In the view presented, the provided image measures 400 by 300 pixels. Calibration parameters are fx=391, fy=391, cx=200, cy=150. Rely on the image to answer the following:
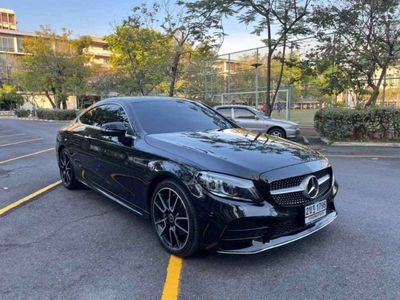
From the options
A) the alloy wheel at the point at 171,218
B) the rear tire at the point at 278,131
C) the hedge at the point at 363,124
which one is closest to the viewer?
the alloy wheel at the point at 171,218

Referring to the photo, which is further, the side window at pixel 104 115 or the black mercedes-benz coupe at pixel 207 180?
the side window at pixel 104 115

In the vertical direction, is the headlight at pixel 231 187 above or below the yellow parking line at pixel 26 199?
above

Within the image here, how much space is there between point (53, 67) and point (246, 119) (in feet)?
101

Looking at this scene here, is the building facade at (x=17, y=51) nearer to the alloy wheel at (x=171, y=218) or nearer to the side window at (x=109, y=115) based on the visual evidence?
the side window at (x=109, y=115)

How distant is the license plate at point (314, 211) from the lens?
141 inches

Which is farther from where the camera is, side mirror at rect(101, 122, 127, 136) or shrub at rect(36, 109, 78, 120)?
shrub at rect(36, 109, 78, 120)

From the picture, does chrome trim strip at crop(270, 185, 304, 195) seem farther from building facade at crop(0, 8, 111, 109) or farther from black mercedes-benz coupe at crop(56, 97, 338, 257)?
building facade at crop(0, 8, 111, 109)

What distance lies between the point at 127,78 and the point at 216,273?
2713 centimetres

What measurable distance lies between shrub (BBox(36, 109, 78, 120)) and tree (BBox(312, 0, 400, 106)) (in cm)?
2539

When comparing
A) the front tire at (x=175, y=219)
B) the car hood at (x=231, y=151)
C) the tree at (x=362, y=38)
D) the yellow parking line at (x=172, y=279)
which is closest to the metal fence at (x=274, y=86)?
the tree at (x=362, y=38)

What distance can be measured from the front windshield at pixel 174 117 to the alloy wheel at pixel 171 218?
91cm

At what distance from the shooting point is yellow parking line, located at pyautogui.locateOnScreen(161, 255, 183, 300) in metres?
3.07

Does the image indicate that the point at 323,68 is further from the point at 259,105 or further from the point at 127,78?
the point at 127,78

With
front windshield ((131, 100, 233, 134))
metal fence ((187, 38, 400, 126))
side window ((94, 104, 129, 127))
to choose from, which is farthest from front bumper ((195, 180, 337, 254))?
metal fence ((187, 38, 400, 126))
